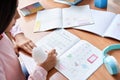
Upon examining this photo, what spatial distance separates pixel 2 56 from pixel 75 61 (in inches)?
11.5

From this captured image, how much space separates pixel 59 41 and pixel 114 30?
243mm

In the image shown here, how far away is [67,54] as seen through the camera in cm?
86

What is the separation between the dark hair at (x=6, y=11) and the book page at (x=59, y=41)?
280 millimetres

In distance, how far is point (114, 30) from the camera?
91 centimetres

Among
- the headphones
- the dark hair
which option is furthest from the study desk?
the dark hair

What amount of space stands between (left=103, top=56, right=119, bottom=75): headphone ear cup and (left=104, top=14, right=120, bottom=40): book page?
14 cm

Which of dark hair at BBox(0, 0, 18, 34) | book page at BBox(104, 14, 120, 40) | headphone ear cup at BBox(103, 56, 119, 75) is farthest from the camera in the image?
book page at BBox(104, 14, 120, 40)

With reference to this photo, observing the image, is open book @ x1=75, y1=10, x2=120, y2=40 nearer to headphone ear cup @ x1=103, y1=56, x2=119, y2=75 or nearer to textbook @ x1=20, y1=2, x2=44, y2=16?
headphone ear cup @ x1=103, y1=56, x2=119, y2=75

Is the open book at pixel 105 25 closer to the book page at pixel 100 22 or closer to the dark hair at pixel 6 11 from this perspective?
the book page at pixel 100 22

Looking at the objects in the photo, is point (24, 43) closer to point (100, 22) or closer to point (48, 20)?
point (48, 20)

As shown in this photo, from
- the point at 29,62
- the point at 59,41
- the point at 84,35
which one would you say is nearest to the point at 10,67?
the point at 29,62

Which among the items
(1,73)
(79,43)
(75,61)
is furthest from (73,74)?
(1,73)

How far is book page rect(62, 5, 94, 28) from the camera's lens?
3.26ft

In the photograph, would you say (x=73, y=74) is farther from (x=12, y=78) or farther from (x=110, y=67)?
(x=12, y=78)
